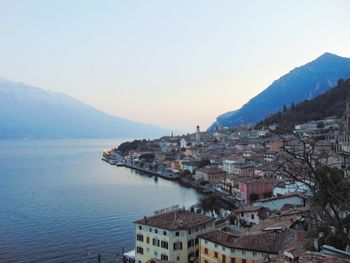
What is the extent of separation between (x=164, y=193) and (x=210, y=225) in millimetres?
27796

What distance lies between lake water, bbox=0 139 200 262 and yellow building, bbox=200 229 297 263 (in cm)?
808

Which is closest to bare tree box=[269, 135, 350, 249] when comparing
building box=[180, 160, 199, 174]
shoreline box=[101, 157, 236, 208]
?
shoreline box=[101, 157, 236, 208]

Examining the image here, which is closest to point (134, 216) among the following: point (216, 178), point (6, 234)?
point (6, 234)


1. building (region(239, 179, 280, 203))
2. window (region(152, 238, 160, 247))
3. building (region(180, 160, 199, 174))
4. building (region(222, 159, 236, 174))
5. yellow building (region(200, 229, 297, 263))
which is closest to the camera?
yellow building (region(200, 229, 297, 263))

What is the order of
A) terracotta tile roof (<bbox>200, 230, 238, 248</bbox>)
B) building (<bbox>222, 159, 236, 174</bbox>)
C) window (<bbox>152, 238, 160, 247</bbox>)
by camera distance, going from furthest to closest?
building (<bbox>222, 159, 236, 174</bbox>), window (<bbox>152, 238, 160, 247</bbox>), terracotta tile roof (<bbox>200, 230, 238, 248</bbox>)

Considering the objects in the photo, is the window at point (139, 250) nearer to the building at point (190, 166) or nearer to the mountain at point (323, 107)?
the building at point (190, 166)

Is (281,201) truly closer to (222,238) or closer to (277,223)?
(277,223)

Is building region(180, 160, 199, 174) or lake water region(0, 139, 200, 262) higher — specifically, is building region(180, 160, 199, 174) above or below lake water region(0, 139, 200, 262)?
above

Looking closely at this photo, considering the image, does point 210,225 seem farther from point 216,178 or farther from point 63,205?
point 216,178

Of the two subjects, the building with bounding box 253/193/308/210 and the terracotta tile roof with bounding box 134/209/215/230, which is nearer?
the terracotta tile roof with bounding box 134/209/215/230

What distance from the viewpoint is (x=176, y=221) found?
1995 centimetres

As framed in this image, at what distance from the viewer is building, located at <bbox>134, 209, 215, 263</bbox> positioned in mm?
19266

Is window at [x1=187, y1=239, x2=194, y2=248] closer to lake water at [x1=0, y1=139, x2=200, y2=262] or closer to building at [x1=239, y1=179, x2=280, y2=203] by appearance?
lake water at [x1=0, y1=139, x2=200, y2=262]

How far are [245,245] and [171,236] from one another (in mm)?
4361
